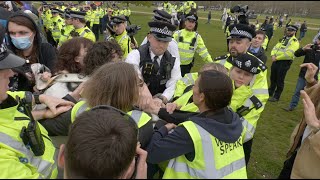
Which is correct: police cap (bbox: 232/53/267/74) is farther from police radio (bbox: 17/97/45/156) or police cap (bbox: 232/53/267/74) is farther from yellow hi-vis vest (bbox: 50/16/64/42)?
yellow hi-vis vest (bbox: 50/16/64/42)

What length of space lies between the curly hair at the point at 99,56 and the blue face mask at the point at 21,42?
1.17m

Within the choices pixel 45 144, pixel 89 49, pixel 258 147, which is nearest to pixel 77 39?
pixel 89 49

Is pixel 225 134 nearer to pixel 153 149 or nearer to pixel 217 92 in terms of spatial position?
pixel 217 92

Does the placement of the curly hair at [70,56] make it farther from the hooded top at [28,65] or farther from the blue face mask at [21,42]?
the blue face mask at [21,42]

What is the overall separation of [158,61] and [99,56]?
1368 millimetres

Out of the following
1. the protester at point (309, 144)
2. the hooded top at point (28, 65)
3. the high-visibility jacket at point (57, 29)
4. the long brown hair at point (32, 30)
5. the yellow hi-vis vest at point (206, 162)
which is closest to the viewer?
the yellow hi-vis vest at point (206, 162)

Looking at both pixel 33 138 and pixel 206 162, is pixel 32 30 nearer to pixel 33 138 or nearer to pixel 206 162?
pixel 33 138

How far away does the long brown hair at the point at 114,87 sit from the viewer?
83.0 inches

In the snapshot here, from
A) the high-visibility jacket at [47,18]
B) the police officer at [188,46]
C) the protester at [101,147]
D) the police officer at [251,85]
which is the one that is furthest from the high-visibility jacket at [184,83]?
the high-visibility jacket at [47,18]

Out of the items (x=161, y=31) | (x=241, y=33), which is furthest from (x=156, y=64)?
(x=241, y=33)

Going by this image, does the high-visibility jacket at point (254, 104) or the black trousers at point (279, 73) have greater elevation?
the high-visibility jacket at point (254, 104)

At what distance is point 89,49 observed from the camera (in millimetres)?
3055

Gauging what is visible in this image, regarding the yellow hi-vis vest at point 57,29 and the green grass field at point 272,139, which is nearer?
the green grass field at point 272,139

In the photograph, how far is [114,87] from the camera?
211 cm
